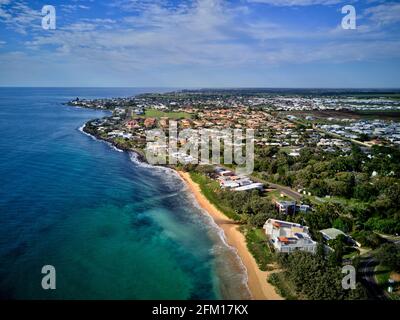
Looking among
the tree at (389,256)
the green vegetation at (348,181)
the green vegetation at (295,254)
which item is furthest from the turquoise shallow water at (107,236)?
the green vegetation at (348,181)

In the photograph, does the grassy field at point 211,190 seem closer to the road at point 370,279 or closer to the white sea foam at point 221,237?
the white sea foam at point 221,237

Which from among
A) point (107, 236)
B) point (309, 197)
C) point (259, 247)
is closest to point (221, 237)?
point (259, 247)

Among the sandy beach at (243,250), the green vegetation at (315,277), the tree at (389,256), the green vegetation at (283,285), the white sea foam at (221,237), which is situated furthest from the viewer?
the white sea foam at (221,237)

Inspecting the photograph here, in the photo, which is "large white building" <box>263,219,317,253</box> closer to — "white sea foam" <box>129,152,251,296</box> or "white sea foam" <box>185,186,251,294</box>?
"white sea foam" <box>185,186,251,294</box>

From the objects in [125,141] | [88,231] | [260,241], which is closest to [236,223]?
[260,241]
